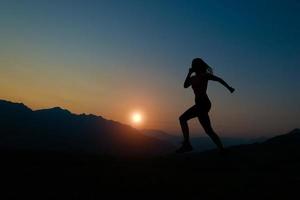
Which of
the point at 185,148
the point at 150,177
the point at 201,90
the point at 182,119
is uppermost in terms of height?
the point at 201,90

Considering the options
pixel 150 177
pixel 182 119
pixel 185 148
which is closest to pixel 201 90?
pixel 182 119

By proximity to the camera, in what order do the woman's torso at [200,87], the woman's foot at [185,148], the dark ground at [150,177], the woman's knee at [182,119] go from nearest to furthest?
1. the dark ground at [150,177]
2. the woman's torso at [200,87]
3. the woman's foot at [185,148]
4. the woman's knee at [182,119]

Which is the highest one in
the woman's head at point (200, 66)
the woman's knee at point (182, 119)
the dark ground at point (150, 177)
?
the woman's head at point (200, 66)

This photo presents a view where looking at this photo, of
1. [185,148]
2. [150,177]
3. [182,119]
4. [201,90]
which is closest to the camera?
[150,177]

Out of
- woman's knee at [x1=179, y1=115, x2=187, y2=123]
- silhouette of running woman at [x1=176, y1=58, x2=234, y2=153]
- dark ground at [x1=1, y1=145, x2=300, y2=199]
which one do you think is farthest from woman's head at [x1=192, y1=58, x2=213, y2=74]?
dark ground at [x1=1, y1=145, x2=300, y2=199]

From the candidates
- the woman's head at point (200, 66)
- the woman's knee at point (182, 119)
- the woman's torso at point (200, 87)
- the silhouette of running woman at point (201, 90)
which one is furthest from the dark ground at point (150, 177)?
the woman's head at point (200, 66)

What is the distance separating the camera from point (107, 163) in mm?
10453

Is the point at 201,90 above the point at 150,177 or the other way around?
above

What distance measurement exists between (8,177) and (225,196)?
4752 millimetres

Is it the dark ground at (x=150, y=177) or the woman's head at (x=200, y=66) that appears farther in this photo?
the woman's head at (x=200, y=66)

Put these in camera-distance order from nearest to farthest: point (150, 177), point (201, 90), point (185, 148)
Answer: point (150, 177) → point (201, 90) → point (185, 148)

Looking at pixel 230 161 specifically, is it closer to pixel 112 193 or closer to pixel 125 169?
pixel 125 169

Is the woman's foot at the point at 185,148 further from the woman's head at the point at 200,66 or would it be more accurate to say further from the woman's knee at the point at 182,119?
the woman's head at the point at 200,66

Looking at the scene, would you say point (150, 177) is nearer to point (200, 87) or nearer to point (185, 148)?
point (185, 148)
